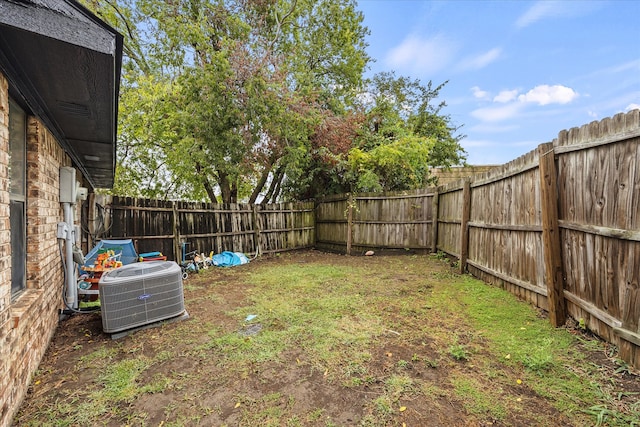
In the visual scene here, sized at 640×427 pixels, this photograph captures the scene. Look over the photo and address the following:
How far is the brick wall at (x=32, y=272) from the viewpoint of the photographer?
71.2 inches

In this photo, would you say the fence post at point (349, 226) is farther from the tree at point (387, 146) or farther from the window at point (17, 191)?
the window at point (17, 191)

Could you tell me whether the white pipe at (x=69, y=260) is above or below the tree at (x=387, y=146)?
below

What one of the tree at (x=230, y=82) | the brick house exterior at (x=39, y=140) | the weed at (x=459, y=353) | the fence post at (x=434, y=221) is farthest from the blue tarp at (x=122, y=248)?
the fence post at (x=434, y=221)

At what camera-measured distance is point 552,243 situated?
2.92 m

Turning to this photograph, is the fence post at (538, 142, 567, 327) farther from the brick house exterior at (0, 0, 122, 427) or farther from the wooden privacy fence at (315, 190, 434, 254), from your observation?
the wooden privacy fence at (315, 190, 434, 254)

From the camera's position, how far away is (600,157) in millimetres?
2434

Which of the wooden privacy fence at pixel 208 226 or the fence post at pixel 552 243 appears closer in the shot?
the fence post at pixel 552 243

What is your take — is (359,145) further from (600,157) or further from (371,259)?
(600,157)

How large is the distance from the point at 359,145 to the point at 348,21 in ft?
18.2

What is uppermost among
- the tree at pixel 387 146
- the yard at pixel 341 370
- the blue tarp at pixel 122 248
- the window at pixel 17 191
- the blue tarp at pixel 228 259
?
the tree at pixel 387 146

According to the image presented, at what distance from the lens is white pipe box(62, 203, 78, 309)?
3.51m

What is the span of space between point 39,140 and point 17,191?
1.68 ft

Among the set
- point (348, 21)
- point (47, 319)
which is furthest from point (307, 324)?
point (348, 21)

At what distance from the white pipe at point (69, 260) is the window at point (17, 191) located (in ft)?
3.45
